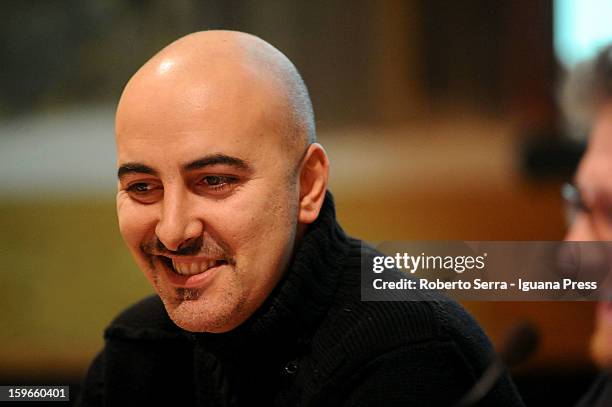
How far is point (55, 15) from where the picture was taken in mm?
1853

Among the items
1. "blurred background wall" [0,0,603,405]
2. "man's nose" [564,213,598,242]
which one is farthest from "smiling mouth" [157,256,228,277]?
"man's nose" [564,213,598,242]

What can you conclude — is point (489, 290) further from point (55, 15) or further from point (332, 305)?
point (55, 15)

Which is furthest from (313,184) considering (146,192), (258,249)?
(146,192)

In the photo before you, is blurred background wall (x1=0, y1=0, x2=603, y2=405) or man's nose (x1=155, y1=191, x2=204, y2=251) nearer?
man's nose (x1=155, y1=191, x2=204, y2=251)

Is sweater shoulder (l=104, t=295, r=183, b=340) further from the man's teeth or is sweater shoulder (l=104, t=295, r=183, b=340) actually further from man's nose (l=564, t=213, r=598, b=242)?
man's nose (l=564, t=213, r=598, b=242)

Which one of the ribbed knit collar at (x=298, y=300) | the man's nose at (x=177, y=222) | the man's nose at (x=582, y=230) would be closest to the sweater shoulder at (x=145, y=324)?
the ribbed knit collar at (x=298, y=300)

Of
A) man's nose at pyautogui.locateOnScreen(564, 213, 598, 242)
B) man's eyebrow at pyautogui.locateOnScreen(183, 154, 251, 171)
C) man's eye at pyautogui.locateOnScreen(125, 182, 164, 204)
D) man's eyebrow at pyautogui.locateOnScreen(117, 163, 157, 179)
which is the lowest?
man's nose at pyautogui.locateOnScreen(564, 213, 598, 242)

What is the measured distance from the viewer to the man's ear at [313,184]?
1.27m

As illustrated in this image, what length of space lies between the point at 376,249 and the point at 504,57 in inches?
20.6

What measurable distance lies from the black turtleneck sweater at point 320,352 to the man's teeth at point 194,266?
99mm

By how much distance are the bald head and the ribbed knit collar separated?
135 millimetres

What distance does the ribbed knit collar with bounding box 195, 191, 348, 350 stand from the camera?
122 cm

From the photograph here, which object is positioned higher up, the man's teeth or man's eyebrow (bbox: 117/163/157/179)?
man's eyebrow (bbox: 117/163/157/179)

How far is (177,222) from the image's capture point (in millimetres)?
1164
